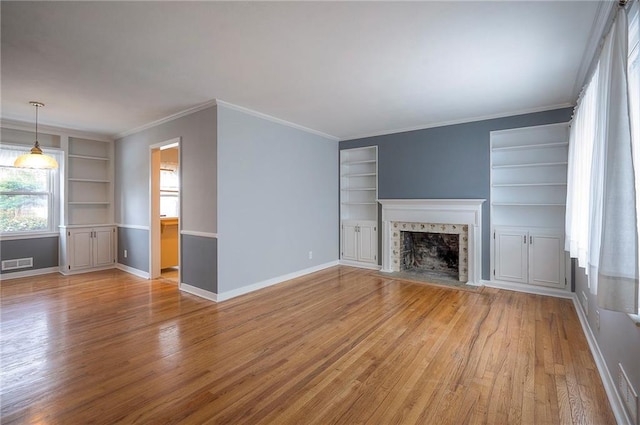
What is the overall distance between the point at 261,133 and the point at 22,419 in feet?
12.1

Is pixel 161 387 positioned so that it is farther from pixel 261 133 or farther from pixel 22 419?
pixel 261 133

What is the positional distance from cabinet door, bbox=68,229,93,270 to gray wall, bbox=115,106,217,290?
0.78m

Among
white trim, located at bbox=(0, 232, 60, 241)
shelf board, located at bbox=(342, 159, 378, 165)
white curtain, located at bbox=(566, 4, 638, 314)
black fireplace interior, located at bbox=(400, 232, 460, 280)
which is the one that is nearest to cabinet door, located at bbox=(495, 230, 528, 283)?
black fireplace interior, located at bbox=(400, 232, 460, 280)

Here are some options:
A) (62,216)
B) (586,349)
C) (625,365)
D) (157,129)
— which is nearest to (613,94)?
(625,365)

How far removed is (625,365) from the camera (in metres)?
1.72

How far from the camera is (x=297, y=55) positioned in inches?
103

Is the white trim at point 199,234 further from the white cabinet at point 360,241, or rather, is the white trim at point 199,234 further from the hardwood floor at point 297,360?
the white cabinet at point 360,241

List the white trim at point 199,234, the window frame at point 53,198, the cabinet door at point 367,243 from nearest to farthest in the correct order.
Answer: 1. the white trim at point 199,234
2. the window frame at point 53,198
3. the cabinet door at point 367,243

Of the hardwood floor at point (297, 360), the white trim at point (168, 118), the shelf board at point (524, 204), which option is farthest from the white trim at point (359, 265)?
the white trim at point (168, 118)

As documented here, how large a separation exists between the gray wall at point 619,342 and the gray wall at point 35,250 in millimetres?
7460

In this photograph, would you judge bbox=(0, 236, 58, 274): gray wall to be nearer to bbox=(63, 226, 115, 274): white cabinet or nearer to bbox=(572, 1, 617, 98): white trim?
bbox=(63, 226, 115, 274): white cabinet

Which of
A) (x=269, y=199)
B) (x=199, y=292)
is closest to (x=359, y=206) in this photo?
(x=269, y=199)

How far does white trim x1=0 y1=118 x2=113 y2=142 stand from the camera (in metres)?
4.70

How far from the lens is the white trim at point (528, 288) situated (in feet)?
13.1
